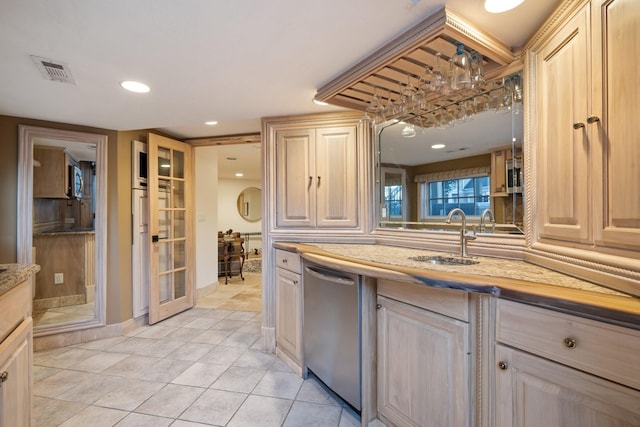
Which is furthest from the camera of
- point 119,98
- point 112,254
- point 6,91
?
point 112,254

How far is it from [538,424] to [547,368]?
20 cm

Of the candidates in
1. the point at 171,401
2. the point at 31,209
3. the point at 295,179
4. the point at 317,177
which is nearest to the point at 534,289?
the point at 317,177

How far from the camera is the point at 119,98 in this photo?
2115 millimetres

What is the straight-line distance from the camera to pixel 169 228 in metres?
3.46

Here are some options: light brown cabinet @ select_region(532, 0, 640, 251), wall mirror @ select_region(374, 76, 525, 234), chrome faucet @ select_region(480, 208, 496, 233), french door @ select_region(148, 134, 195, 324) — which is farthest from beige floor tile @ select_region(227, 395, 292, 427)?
french door @ select_region(148, 134, 195, 324)

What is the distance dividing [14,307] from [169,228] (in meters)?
2.29

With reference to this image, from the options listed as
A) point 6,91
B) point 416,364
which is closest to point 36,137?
point 6,91

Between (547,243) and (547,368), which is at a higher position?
(547,243)

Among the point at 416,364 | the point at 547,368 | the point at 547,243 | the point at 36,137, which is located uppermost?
the point at 36,137

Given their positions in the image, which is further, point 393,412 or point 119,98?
point 119,98

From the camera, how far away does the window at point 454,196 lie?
1.74 meters

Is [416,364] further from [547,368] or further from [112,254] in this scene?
[112,254]

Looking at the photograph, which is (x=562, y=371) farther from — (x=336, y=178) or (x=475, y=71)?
(x=336, y=178)

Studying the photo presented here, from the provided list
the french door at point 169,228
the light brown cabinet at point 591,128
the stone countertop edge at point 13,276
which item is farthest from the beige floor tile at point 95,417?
the light brown cabinet at point 591,128
